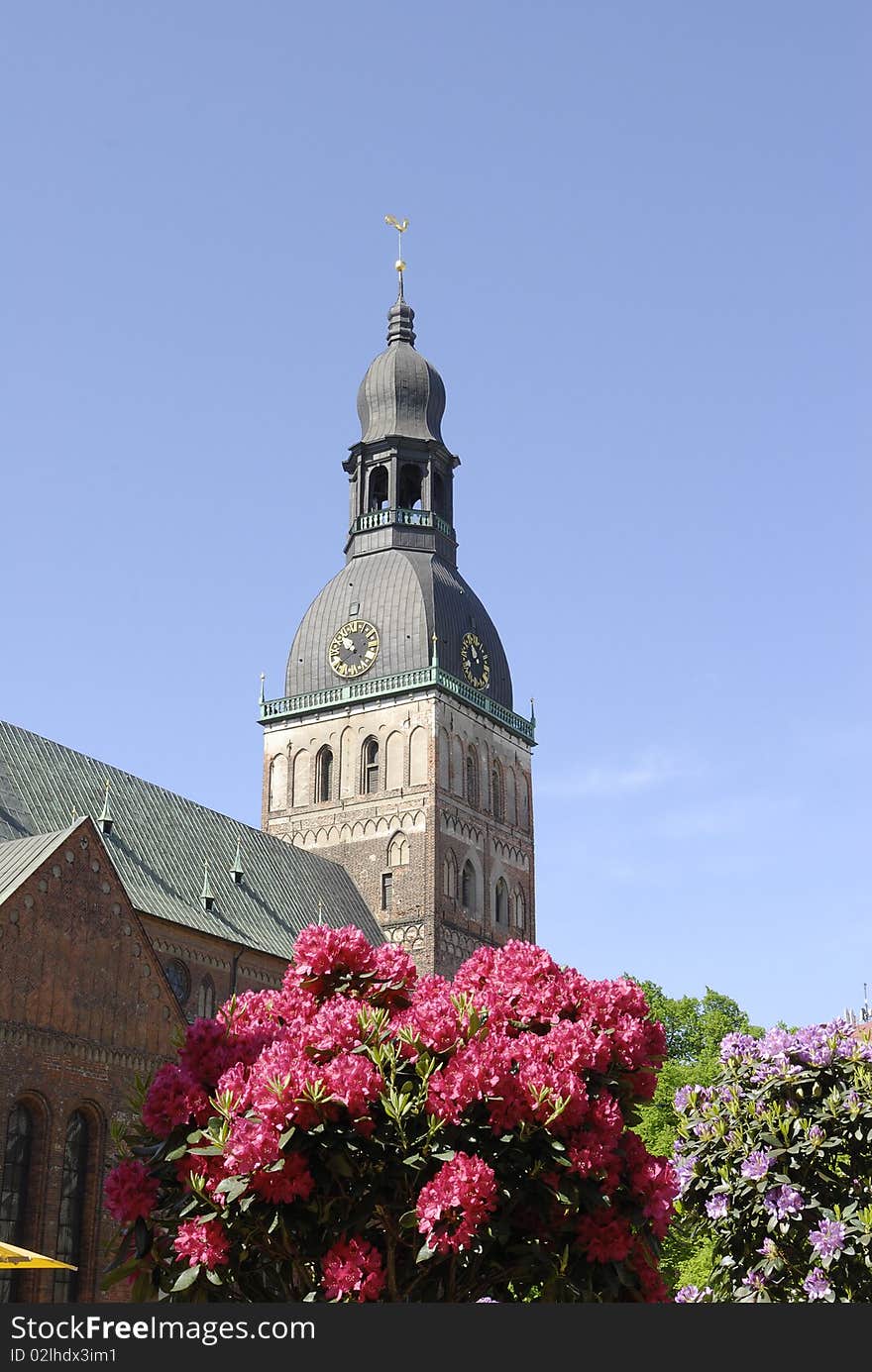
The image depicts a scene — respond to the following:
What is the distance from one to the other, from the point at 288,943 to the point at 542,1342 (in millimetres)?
50000

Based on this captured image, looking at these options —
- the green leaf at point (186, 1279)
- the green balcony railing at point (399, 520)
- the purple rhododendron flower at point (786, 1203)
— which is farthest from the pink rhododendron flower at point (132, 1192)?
the green balcony railing at point (399, 520)

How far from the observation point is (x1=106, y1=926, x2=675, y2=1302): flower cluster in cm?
1251

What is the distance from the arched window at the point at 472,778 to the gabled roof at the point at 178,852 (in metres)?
6.44

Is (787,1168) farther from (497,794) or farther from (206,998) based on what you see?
(497,794)

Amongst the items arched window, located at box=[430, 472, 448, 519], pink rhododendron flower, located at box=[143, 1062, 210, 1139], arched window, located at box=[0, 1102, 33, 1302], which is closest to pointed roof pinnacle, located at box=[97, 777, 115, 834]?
arched window, located at box=[0, 1102, 33, 1302]

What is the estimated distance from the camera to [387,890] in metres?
65.4

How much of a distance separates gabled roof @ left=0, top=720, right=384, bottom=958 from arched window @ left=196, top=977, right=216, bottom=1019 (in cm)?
160

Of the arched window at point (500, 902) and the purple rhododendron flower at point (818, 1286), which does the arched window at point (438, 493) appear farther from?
the purple rhododendron flower at point (818, 1286)

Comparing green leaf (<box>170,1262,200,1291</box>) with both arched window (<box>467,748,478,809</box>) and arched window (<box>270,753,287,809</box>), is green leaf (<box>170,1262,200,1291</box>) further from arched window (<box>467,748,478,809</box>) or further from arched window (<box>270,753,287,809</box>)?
arched window (<box>270,753,287,809</box>)

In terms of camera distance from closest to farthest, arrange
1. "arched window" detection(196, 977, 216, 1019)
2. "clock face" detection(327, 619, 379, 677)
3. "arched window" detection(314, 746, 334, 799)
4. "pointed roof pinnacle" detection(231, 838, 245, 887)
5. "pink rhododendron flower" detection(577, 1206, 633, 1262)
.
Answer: "pink rhododendron flower" detection(577, 1206, 633, 1262)
"arched window" detection(196, 977, 216, 1019)
"pointed roof pinnacle" detection(231, 838, 245, 887)
"clock face" detection(327, 619, 379, 677)
"arched window" detection(314, 746, 334, 799)

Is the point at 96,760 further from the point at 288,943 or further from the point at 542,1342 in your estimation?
the point at 542,1342

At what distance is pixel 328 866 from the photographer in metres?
65.4

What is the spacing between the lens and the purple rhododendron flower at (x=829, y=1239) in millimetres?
15141

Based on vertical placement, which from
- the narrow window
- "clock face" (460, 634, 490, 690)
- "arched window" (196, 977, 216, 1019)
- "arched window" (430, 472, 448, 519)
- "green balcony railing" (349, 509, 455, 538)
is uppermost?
"arched window" (430, 472, 448, 519)
